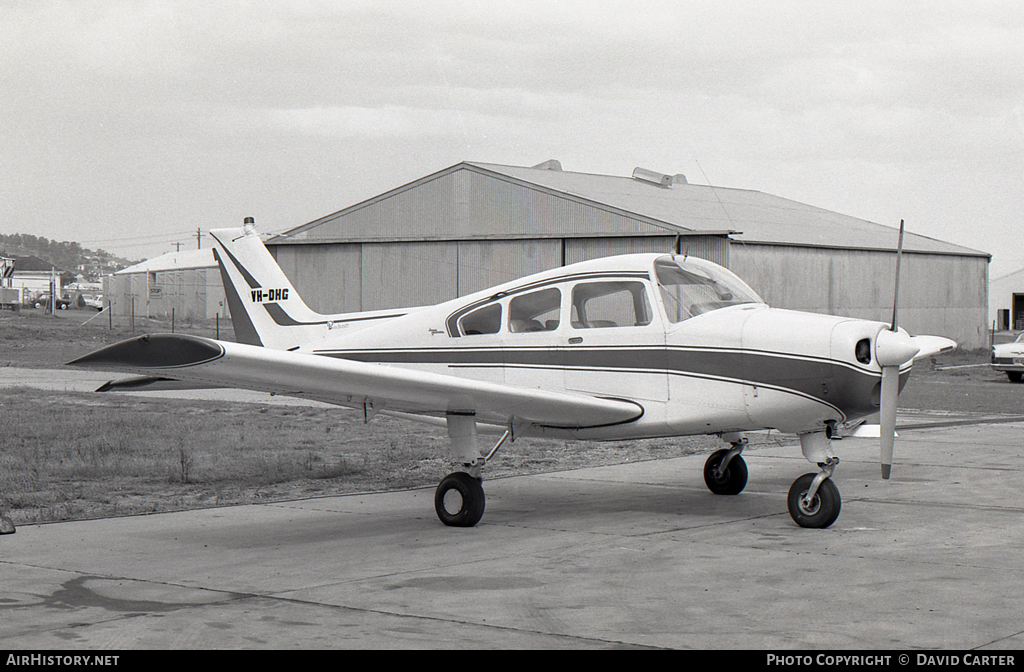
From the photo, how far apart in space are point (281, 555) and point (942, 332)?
3773cm

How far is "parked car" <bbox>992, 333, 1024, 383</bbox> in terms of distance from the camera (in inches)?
1172

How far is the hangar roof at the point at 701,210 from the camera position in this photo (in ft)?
110

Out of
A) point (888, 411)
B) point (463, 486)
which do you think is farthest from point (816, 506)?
point (463, 486)

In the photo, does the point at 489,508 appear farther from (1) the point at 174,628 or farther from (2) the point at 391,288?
(2) the point at 391,288

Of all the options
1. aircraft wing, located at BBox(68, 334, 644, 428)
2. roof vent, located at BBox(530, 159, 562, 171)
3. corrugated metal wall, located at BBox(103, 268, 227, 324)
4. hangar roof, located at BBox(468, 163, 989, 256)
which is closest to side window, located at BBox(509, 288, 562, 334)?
aircraft wing, located at BBox(68, 334, 644, 428)

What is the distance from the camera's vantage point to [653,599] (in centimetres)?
651

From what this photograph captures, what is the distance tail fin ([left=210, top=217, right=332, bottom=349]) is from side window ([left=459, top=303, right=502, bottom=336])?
271cm

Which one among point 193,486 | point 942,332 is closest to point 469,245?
point 942,332

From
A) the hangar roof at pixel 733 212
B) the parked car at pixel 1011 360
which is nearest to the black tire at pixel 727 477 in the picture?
the hangar roof at pixel 733 212

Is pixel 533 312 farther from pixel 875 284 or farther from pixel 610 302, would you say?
pixel 875 284

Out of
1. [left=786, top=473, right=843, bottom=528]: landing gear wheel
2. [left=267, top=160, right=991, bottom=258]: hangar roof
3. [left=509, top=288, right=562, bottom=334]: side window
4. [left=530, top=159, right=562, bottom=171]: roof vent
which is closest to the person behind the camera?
[left=786, top=473, right=843, bottom=528]: landing gear wheel

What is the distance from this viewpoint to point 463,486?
368 inches

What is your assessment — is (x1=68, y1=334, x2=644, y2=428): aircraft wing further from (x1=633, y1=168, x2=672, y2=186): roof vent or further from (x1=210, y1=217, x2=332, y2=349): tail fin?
(x1=633, y1=168, x2=672, y2=186): roof vent

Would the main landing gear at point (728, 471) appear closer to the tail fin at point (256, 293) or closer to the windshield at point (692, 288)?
the windshield at point (692, 288)
